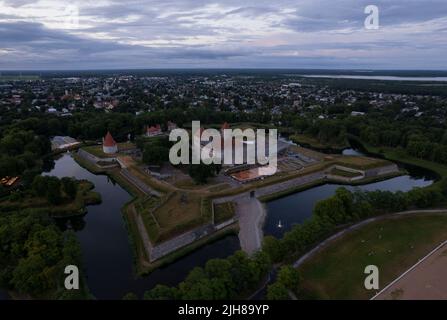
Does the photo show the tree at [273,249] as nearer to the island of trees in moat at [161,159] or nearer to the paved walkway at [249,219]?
the island of trees in moat at [161,159]

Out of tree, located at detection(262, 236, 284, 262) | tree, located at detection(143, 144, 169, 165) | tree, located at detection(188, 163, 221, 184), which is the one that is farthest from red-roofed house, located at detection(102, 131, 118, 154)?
tree, located at detection(262, 236, 284, 262)

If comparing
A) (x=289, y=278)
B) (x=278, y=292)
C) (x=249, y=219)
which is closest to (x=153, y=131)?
(x=249, y=219)

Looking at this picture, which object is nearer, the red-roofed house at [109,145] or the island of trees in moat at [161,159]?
the island of trees in moat at [161,159]

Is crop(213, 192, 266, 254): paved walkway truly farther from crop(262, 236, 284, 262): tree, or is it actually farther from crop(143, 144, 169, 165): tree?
crop(143, 144, 169, 165): tree

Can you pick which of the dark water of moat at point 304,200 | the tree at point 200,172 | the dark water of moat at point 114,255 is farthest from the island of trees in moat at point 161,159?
the tree at point 200,172

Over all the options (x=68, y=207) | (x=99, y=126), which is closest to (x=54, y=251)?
(x=68, y=207)
